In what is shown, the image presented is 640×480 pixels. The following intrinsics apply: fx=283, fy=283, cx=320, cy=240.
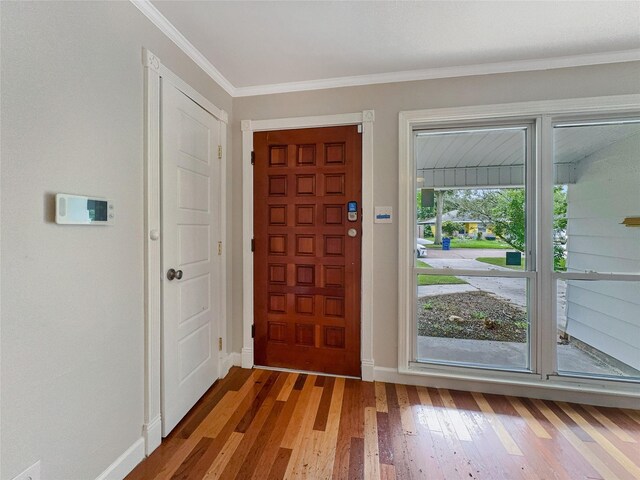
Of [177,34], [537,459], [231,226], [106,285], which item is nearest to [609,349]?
[537,459]

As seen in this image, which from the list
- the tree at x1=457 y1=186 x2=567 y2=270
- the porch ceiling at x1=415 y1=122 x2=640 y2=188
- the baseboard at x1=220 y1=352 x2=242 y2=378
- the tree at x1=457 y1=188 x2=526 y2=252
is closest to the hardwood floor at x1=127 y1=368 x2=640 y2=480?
the baseboard at x1=220 y1=352 x2=242 y2=378

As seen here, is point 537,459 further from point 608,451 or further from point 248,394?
point 248,394

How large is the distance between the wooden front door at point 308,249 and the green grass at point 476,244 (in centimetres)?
76

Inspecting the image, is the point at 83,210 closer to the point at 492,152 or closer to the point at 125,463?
the point at 125,463

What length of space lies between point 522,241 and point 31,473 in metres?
2.97

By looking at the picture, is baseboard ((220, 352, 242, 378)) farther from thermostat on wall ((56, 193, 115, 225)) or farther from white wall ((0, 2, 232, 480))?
thermostat on wall ((56, 193, 115, 225))

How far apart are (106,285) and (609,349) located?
130 inches

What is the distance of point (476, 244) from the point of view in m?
2.24

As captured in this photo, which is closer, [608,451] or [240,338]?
[608,451]

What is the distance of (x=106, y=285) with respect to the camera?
1327 millimetres

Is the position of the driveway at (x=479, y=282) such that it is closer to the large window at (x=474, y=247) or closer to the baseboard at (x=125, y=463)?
the large window at (x=474, y=247)

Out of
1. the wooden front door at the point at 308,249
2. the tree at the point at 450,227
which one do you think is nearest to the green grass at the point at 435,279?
the tree at the point at 450,227

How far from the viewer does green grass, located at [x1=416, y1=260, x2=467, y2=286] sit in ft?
7.47

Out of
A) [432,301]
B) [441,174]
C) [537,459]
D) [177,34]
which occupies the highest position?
[177,34]
